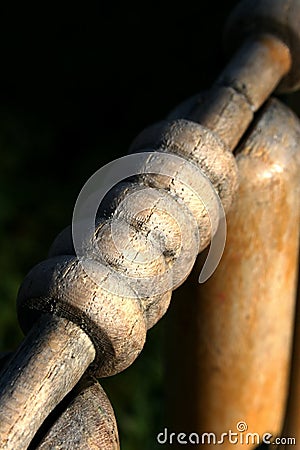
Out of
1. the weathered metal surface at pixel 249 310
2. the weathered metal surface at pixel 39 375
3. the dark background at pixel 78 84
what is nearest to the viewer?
the weathered metal surface at pixel 39 375

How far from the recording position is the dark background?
2.15 m

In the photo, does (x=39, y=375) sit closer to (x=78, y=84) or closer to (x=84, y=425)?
(x=84, y=425)

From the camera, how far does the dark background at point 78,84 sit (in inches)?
84.8

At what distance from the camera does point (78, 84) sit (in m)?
2.30

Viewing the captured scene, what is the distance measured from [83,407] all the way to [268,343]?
34 cm

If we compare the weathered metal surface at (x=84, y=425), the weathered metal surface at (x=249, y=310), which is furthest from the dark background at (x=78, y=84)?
the weathered metal surface at (x=84, y=425)

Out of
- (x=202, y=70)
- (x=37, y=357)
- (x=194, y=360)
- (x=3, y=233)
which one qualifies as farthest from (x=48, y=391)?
(x=202, y=70)

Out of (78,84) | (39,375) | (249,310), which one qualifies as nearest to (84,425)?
(39,375)

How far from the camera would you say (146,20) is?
2.22m

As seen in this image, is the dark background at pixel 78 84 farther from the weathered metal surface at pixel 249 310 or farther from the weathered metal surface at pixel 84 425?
the weathered metal surface at pixel 84 425

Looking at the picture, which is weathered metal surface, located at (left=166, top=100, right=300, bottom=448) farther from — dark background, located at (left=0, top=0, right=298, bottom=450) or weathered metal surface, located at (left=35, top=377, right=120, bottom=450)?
dark background, located at (left=0, top=0, right=298, bottom=450)

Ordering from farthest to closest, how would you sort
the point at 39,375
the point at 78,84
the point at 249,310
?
the point at 78,84 → the point at 249,310 → the point at 39,375

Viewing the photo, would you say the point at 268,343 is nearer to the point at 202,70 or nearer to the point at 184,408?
the point at 184,408

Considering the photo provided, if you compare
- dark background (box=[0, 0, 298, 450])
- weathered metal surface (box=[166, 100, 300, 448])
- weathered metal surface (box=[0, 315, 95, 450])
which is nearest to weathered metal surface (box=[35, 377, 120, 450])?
weathered metal surface (box=[0, 315, 95, 450])
